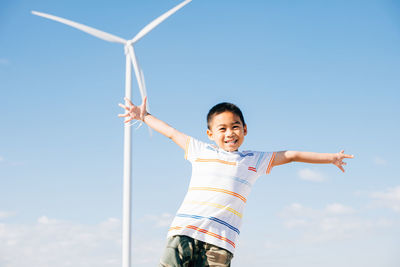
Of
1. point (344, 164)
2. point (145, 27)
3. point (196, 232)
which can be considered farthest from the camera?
point (145, 27)

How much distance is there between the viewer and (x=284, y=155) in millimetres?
5902

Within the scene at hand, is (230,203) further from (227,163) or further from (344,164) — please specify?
(344,164)

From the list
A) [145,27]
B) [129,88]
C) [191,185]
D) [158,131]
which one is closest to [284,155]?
[191,185]

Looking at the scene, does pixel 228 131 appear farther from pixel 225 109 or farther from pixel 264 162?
pixel 264 162

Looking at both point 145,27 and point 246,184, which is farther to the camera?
point 145,27

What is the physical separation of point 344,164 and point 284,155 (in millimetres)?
782

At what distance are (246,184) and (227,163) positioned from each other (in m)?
0.33

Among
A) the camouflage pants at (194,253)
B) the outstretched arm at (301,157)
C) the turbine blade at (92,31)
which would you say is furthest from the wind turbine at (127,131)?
the camouflage pants at (194,253)

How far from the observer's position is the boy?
17.1 feet

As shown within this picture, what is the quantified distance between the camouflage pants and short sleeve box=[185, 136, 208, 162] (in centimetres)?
107

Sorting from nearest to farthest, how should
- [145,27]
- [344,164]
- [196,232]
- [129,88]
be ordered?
[196,232]
[344,164]
[129,88]
[145,27]

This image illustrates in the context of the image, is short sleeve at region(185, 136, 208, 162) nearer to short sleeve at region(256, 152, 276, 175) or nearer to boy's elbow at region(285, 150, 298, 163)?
short sleeve at region(256, 152, 276, 175)

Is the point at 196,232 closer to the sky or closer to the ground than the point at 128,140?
closer to the ground

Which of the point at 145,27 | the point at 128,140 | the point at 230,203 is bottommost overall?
the point at 230,203
